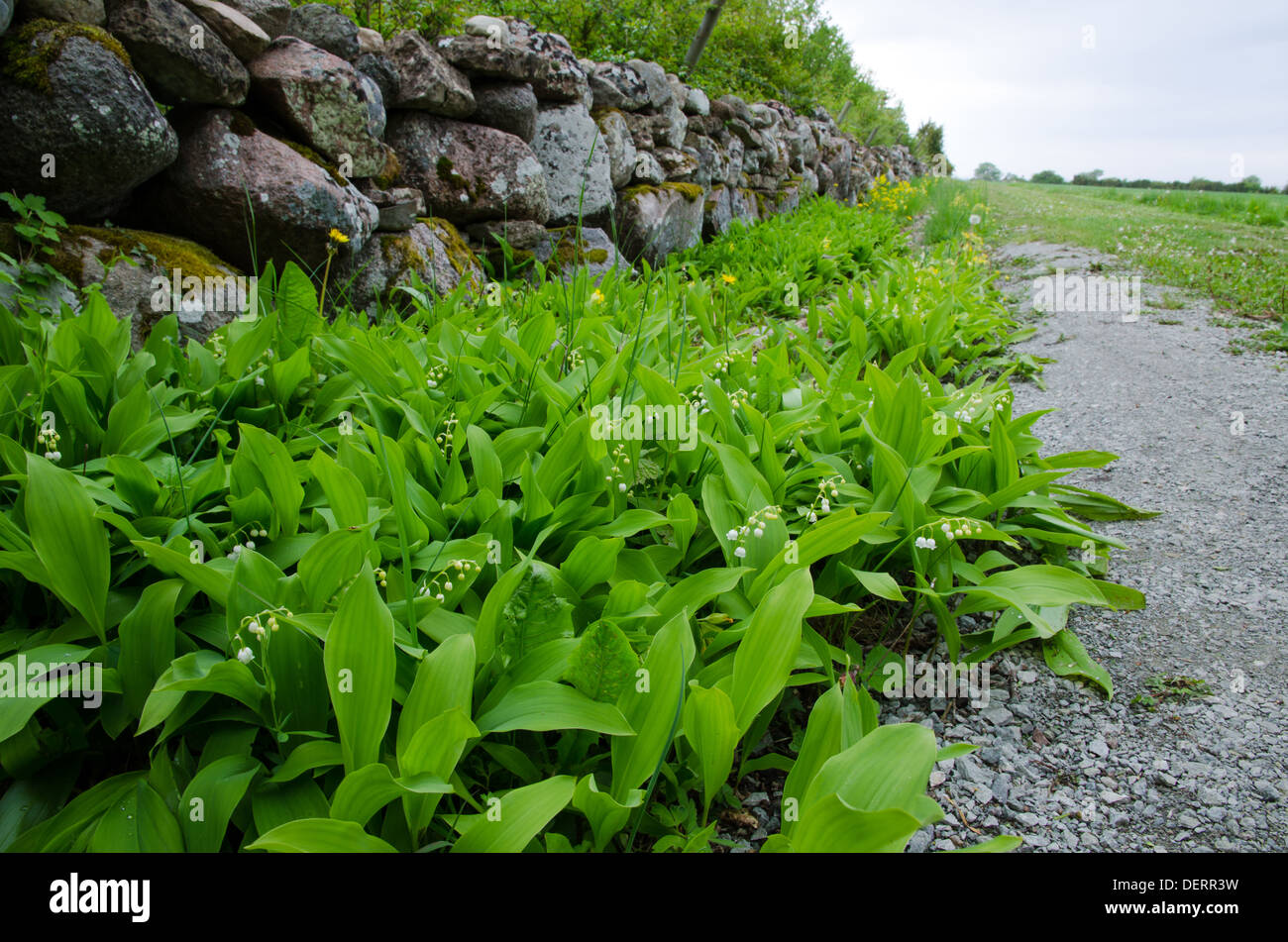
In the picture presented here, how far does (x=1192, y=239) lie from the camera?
26.6 feet

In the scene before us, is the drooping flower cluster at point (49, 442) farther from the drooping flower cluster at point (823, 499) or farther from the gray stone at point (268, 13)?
the gray stone at point (268, 13)

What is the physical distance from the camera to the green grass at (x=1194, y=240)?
17.3ft

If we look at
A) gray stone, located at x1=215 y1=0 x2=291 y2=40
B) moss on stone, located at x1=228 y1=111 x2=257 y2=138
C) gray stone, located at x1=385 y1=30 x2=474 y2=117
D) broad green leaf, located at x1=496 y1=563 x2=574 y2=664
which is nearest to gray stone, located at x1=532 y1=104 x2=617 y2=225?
gray stone, located at x1=385 y1=30 x2=474 y2=117

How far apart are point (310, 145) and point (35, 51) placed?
1.14m

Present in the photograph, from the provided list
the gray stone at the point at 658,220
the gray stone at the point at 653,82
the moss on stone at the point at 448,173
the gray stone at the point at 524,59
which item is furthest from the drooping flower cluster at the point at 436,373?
the gray stone at the point at 653,82

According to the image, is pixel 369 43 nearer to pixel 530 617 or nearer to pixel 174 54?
pixel 174 54

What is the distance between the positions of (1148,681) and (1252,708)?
8.6 inches

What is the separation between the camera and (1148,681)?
189cm

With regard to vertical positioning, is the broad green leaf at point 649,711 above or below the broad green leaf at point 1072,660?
above

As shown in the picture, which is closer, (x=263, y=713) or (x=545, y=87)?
(x=263, y=713)

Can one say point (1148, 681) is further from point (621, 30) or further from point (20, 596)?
point (621, 30)
